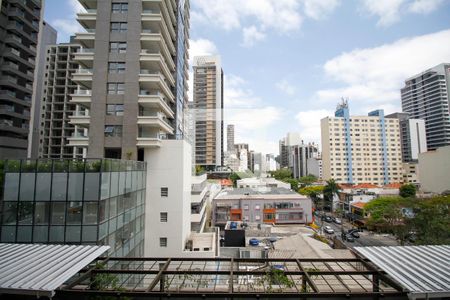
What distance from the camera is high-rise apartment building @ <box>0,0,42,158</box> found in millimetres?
37188

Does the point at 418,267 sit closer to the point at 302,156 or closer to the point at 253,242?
the point at 253,242

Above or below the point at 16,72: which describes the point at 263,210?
below

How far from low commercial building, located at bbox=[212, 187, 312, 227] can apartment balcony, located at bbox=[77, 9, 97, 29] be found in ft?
109

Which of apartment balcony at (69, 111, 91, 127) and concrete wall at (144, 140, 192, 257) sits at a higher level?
apartment balcony at (69, 111, 91, 127)

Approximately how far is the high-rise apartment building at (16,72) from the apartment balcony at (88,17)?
26498 mm

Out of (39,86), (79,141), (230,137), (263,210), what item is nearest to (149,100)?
(79,141)

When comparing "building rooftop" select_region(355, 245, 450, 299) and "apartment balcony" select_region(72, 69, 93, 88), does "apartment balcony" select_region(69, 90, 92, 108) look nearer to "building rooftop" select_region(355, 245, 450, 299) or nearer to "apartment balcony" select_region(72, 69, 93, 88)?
"apartment balcony" select_region(72, 69, 93, 88)

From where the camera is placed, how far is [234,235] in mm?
29859

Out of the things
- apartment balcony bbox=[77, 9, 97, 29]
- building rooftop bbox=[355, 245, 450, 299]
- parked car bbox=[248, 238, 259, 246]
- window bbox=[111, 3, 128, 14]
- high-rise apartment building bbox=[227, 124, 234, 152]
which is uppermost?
high-rise apartment building bbox=[227, 124, 234, 152]

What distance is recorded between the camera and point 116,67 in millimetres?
20141

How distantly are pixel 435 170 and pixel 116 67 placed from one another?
76239mm

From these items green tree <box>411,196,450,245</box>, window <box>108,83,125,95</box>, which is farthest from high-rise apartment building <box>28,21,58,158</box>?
green tree <box>411,196,450,245</box>

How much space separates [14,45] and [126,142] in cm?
3522

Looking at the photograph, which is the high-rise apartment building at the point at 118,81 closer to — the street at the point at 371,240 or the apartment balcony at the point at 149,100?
the apartment balcony at the point at 149,100
